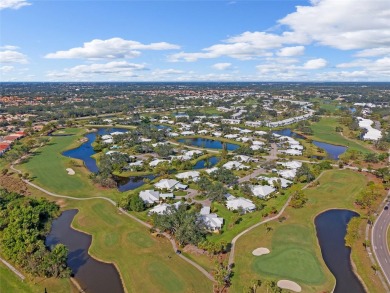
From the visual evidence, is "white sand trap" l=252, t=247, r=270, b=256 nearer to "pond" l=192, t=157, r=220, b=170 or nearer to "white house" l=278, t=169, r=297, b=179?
"white house" l=278, t=169, r=297, b=179

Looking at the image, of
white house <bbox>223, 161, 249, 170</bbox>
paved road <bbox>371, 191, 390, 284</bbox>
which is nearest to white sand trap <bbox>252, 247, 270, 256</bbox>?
paved road <bbox>371, 191, 390, 284</bbox>

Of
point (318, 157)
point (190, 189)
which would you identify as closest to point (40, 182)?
point (190, 189)

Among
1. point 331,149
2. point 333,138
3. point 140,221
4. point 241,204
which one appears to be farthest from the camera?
point 333,138

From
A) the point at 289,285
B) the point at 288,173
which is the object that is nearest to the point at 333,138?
the point at 288,173

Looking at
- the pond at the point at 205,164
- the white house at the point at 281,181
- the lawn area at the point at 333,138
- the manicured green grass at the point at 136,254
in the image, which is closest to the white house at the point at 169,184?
the manicured green grass at the point at 136,254

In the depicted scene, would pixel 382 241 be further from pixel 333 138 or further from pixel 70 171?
pixel 333 138

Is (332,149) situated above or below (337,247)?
above

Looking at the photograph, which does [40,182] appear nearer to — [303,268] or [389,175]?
[303,268]
